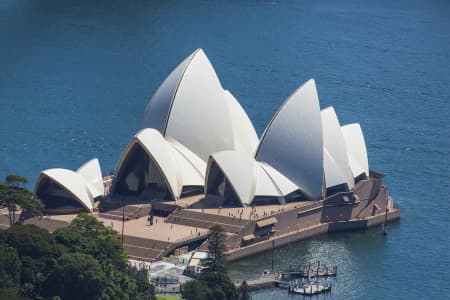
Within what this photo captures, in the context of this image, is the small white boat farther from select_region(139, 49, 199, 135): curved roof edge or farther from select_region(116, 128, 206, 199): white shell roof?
select_region(139, 49, 199, 135): curved roof edge

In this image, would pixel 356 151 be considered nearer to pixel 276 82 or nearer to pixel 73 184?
pixel 73 184

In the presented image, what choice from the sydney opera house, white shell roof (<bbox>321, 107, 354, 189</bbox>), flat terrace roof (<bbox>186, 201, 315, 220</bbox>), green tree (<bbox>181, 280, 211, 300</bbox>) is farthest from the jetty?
white shell roof (<bbox>321, 107, 354, 189</bbox>)

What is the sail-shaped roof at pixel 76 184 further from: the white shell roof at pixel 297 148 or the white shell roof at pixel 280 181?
the white shell roof at pixel 297 148

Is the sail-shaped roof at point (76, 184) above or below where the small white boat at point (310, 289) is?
above

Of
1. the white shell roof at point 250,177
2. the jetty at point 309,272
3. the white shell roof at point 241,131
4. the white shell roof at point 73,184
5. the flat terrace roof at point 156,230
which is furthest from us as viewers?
the white shell roof at point 241,131

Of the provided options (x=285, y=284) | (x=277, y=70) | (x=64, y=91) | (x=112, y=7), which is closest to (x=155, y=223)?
(x=285, y=284)

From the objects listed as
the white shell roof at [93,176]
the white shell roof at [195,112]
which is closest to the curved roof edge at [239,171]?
the white shell roof at [195,112]

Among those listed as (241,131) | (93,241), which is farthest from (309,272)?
(241,131)

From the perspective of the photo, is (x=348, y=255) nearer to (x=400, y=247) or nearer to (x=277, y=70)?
(x=400, y=247)
